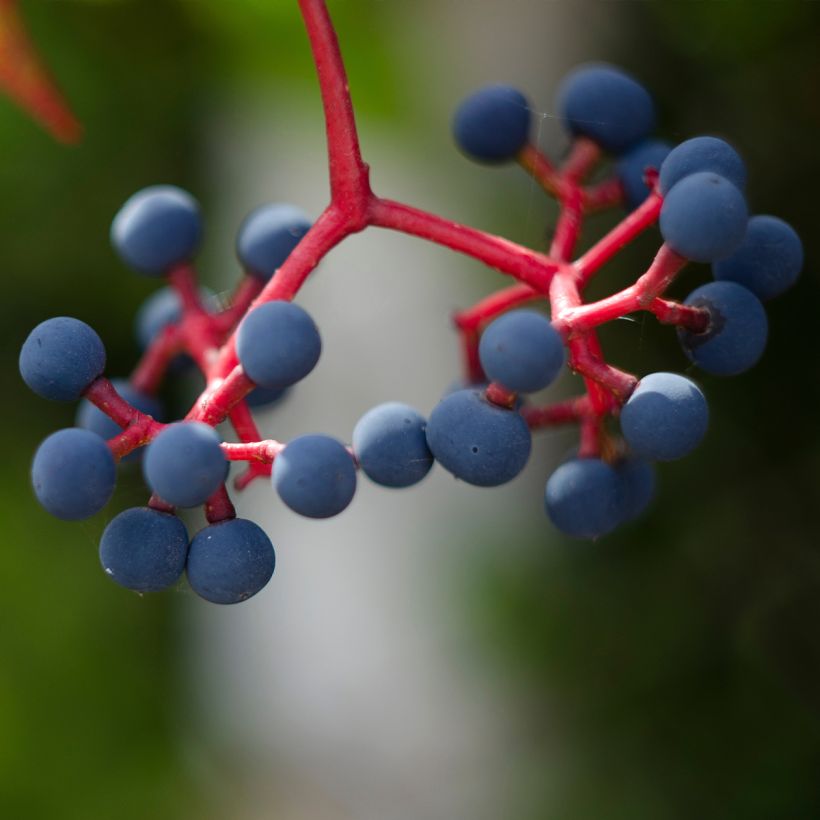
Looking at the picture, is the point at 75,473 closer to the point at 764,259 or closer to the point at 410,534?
the point at 764,259

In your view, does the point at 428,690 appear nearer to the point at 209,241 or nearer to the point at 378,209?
the point at 209,241

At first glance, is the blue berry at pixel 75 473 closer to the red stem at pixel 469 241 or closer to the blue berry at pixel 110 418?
the blue berry at pixel 110 418

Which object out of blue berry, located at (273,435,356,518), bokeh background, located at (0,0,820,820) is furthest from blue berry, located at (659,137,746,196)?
bokeh background, located at (0,0,820,820)

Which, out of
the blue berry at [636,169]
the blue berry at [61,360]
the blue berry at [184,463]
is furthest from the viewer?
the blue berry at [636,169]

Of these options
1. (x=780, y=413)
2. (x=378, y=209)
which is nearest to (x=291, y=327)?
(x=378, y=209)

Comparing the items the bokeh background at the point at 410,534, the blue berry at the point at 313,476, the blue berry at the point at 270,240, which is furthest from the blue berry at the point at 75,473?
the bokeh background at the point at 410,534

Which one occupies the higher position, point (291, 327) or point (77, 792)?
point (291, 327)

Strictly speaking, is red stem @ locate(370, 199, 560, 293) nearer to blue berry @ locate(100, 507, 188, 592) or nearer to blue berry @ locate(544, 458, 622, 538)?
blue berry @ locate(544, 458, 622, 538)
